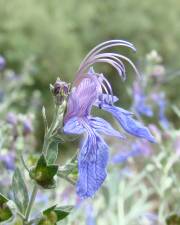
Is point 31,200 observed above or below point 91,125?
below

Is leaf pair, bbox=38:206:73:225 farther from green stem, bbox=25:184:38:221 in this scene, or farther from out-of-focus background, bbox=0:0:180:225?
out-of-focus background, bbox=0:0:180:225

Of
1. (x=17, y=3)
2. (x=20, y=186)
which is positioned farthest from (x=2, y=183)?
(x=17, y=3)

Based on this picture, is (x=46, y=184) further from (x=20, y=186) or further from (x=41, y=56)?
(x=41, y=56)

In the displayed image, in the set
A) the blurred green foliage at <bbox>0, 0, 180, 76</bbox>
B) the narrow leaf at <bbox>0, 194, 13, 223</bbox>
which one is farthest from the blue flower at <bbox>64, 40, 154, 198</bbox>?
the blurred green foliage at <bbox>0, 0, 180, 76</bbox>

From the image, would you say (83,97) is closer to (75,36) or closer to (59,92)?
(59,92)

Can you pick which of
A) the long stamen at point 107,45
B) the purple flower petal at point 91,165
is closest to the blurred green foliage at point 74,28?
the long stamen at point 107,45

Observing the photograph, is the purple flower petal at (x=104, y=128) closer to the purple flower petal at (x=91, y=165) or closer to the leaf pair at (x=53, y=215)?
the purple flower petal at (x=91, y=165)

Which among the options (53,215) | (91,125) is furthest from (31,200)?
(91,125)

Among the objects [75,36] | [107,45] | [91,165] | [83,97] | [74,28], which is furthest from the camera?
[74,28]
